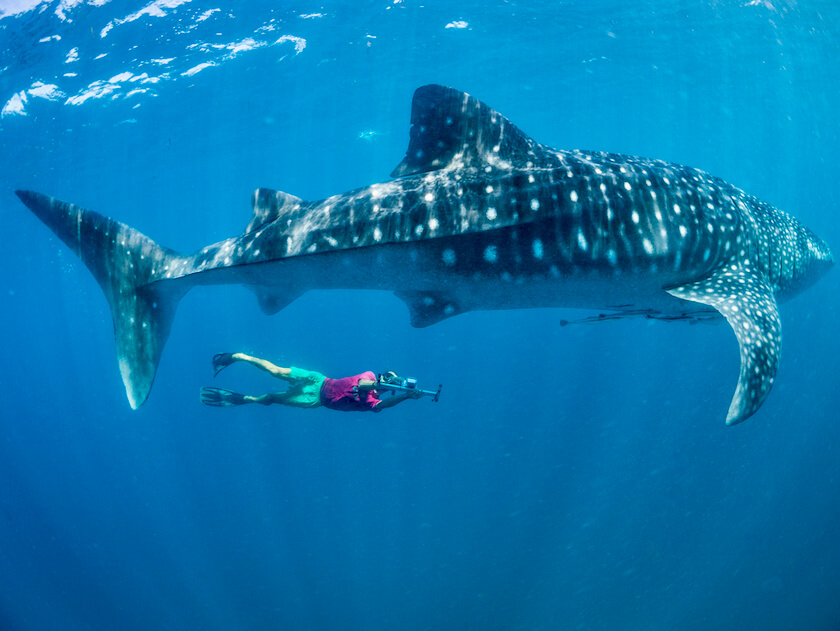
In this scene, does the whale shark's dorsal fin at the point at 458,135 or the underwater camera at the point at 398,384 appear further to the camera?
the underwater camera at the point at 398,384

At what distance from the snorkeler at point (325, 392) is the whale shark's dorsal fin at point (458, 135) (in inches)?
155

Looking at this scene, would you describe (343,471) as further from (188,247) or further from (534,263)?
(188,247)

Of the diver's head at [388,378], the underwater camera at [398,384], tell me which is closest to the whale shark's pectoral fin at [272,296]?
the underwater camera at [398,384]

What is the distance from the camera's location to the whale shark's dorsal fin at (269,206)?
503 centimetres

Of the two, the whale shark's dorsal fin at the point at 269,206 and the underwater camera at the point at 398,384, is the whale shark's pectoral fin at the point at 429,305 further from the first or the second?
the underwater camera at the point at 398,384

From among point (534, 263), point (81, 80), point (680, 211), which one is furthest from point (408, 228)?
point (81, 80)

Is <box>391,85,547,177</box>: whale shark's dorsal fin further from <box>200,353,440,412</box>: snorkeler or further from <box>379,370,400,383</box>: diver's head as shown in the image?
<box>379,370,400,383</box>: diver's head

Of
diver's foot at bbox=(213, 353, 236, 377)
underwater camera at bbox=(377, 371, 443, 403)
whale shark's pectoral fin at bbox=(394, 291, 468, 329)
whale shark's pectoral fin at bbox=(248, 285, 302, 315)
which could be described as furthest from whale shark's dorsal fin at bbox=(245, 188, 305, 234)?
diver's foot at bbox=(213, 353, 236, 377)

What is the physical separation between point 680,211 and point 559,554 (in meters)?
16.1

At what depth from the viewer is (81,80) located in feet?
61.8

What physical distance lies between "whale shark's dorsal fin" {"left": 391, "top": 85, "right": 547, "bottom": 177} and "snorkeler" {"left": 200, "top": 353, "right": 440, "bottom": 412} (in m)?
3.94

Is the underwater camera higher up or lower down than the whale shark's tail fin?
lower down

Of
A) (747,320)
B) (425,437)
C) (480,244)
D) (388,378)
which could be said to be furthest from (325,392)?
(425,437)

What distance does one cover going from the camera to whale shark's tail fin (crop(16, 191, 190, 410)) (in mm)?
5176
